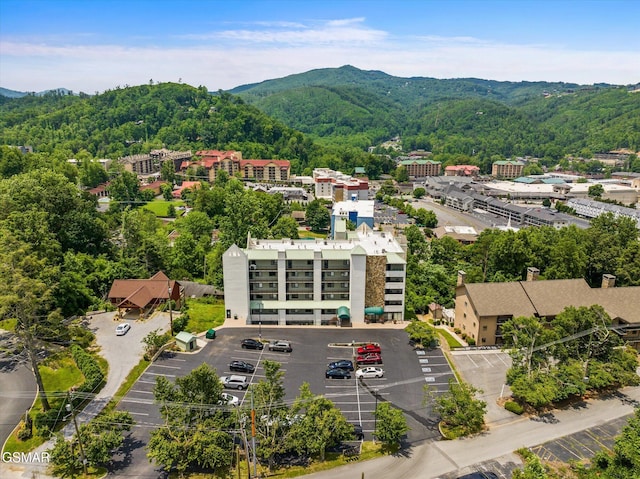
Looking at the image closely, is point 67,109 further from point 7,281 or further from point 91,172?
point 7,281

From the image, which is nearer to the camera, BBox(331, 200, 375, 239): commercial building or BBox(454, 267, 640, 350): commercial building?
BBox(454, 267, 640, 350): commercial building

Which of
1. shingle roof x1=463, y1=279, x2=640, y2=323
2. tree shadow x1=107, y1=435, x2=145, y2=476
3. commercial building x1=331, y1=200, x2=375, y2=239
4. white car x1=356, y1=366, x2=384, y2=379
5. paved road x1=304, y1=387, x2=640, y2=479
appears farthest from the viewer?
commercial building x1=331, y1=200, x2=375, y2=239

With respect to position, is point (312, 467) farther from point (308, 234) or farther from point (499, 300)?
point (308, 234)

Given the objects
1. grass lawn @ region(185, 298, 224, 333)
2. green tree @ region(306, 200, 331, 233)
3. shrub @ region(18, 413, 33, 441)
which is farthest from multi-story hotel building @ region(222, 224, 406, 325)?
green tree @ region(306, 200, 331, 233)

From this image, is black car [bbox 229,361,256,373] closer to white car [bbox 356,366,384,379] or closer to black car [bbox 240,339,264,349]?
black car [bbox 240,339,264,349]

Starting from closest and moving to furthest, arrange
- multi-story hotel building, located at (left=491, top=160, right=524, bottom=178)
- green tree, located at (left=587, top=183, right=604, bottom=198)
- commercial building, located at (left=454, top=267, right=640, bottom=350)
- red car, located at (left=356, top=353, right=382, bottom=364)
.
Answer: red car, located at (left=356, top=353, right=382, bottom=364)
commercial building, located at (left=454, top=267, right=640, bottom=350)
green tree, located at (left=587, top=183, right=604, bottom=198)
multi-story hotel building, located at (left=491, top=160, right=524, bottom=178)

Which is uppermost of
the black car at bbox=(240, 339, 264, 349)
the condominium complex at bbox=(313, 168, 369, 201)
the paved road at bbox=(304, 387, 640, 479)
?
the condominium complex at bbox=(313, 168, 369, 201)
